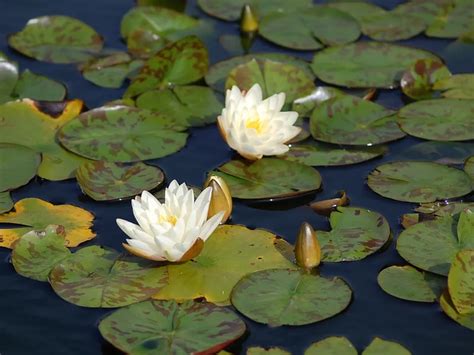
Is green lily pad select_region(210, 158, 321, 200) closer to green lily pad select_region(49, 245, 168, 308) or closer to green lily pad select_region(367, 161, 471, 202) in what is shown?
green lily pad select_region(367, 161, 471, 202)

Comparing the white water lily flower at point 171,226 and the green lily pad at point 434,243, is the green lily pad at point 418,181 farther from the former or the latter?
the white water lily flower at point 171,226

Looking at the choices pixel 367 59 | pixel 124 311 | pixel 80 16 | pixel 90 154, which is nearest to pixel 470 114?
pixel 367 59

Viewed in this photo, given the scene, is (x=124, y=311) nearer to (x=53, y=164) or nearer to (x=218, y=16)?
(x=53, y=164)

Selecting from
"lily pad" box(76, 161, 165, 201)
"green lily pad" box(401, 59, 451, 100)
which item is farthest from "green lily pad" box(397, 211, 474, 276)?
"green lily pad" box(401, 59, 451, 100)

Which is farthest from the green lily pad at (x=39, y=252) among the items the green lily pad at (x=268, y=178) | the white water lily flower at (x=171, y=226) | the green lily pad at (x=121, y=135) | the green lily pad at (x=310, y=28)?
the green lily pad at (x=310, y=28)

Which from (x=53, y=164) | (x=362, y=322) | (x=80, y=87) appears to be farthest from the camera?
(x=80, y=87)

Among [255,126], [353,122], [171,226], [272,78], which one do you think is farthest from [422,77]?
[171,226]

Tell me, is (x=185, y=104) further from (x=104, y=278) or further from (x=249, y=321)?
(x=249, y=321)
